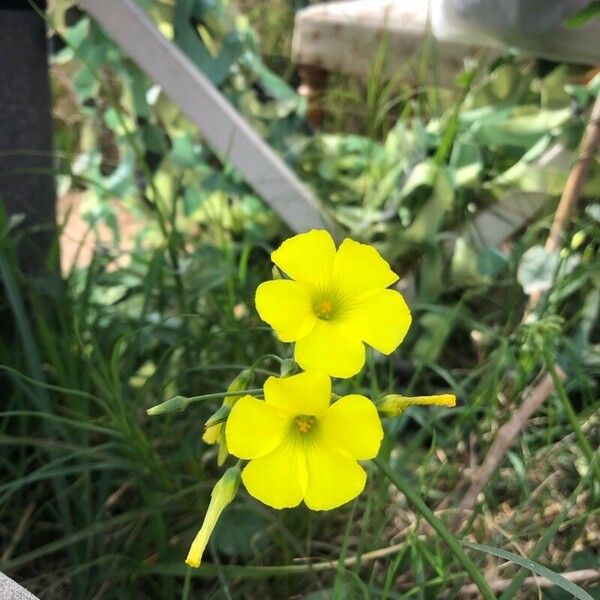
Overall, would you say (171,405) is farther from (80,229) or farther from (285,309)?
(80,229)

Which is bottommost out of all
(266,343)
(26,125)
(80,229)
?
(80,229)

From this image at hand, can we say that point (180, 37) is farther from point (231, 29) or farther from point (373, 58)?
point (373, 58)

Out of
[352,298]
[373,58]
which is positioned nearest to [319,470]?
[352,298]

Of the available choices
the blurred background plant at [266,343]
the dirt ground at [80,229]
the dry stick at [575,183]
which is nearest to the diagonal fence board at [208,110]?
the blurred background plant at [266,343]

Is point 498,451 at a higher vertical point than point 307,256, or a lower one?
lower

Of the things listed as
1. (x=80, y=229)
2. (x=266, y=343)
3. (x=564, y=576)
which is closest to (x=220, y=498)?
(x=564, y=576)

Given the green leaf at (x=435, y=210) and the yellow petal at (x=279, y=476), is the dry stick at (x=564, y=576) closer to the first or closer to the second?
the yellow petal at (x=279, y=476)

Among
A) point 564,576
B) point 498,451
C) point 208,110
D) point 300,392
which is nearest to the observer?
point 300,392
